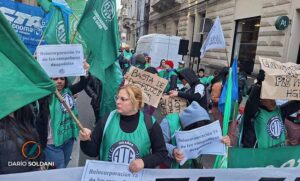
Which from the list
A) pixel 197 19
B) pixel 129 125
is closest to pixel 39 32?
pixel 129 125

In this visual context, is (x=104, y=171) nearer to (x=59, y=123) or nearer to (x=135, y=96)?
(x=135, y=96)

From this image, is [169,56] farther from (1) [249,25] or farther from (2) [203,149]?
(2) [203,149]

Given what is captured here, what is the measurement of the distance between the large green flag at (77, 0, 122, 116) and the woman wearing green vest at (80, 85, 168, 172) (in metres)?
1.28

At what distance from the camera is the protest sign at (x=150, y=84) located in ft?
13.3

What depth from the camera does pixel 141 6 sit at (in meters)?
48.7

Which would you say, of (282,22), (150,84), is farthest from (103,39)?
(282,22)

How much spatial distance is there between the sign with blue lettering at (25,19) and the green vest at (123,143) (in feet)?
8.07

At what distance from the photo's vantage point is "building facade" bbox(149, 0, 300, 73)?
1176 centimetres

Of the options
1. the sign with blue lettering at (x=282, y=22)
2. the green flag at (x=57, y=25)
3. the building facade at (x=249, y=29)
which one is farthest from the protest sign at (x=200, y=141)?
the sign with blue lettering at (x=282, y=22)

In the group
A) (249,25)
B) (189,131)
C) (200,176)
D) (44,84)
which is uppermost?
(249,25)

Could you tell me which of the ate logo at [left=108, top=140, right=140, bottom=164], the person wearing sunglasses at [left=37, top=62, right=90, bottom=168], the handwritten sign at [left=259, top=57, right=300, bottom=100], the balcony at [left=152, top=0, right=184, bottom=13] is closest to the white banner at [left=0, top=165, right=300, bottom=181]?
the ate logo at [left=108, top=140, right=140, bottom=164]

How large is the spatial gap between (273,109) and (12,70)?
2491mm

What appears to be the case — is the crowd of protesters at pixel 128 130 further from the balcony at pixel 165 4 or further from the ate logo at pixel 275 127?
the balcony at pixel 165 4

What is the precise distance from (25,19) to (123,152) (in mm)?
2739
